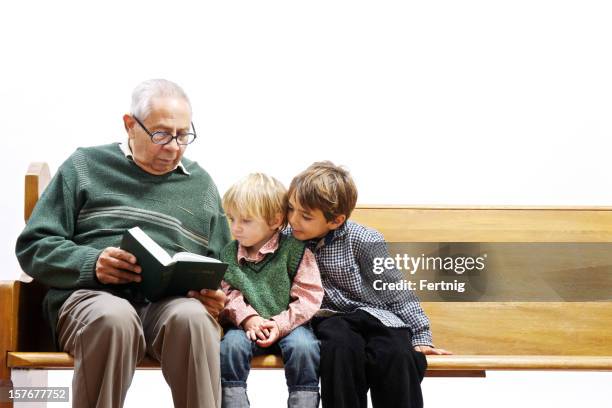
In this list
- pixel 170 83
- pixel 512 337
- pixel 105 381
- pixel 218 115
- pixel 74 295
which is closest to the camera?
pixel 105 381

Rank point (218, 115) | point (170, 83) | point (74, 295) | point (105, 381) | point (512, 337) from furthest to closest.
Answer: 1. point (218, 115)
2. point (512, 337)
3. point (170, 83)
4. point (74, 295)
5. point (105, 381)

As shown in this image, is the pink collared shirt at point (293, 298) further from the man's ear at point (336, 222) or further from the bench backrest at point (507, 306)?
the bench backrest at point (507, 306)

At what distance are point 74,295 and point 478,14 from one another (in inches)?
79.4

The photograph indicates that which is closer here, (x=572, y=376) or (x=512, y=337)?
(x=512, y=337)

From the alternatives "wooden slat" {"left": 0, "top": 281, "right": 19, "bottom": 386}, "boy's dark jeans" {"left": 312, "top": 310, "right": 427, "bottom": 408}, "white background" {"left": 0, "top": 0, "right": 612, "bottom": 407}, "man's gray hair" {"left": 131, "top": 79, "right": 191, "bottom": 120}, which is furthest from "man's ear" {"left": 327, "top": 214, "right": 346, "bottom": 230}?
"wooden slat" {"left": 0, "top": 281, "right": 19, "bottom": 386}

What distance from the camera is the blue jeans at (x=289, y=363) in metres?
2.50

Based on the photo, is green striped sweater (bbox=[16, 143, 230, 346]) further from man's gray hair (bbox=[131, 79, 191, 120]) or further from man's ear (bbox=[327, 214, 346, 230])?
man's ear (bbox=[327, 214, 346, 230])

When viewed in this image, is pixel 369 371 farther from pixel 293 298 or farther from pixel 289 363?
pixel 293 298

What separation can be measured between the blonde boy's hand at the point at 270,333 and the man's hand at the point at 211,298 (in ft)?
0.49

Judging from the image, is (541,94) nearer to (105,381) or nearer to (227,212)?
(227,212)

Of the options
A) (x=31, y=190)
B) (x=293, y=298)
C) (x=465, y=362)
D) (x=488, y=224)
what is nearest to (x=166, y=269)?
(x=293, y=298)

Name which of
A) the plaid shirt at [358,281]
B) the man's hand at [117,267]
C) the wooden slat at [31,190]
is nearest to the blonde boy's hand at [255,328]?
the plaid shirt at [358,281]

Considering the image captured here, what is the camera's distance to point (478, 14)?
11.8ft

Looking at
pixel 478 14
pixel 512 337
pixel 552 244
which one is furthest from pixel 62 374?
pixel 478 14
